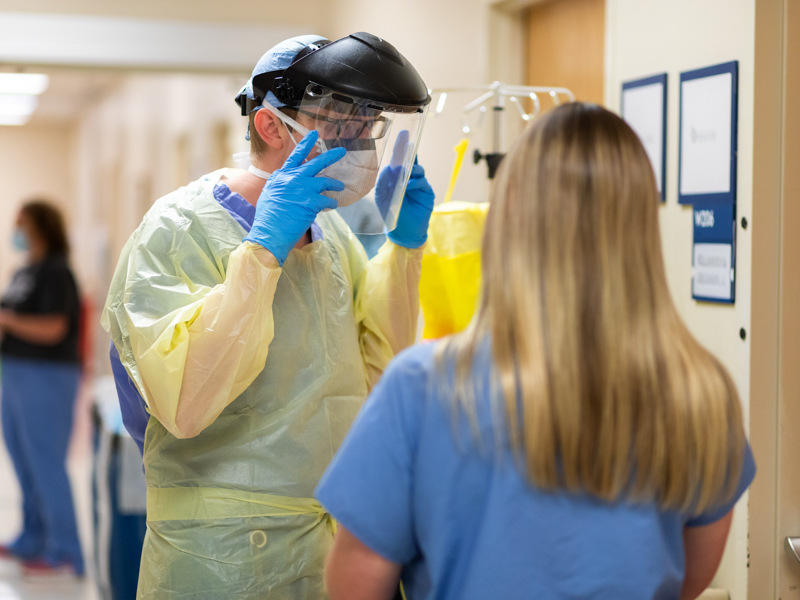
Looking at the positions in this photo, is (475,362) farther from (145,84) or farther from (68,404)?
(145,84)

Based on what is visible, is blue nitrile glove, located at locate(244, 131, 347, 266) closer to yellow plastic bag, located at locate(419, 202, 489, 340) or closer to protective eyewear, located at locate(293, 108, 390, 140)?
protective eyewear, located at locate(293, 108, 390, 140)

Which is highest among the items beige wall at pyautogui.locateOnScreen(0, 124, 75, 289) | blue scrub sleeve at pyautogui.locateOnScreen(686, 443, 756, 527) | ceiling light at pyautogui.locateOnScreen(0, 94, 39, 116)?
ceiling light at pyautogui.locateOnScreen(0, 94, 39, 116)

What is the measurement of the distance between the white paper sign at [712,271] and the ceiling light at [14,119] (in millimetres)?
5129

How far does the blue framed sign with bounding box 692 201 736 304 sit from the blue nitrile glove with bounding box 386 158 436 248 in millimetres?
644

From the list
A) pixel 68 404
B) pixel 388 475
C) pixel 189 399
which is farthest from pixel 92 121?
pixel 388 475

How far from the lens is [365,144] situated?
134 centimetres

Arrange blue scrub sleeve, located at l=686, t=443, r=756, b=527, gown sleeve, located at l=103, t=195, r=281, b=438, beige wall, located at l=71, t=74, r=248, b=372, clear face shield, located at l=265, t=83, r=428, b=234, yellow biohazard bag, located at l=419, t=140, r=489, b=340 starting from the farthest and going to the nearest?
beige wall, located at l=71, t=74, r=248, b=372
yellow biohazard bag, located at l=419, t=140, r=489, b=340
clear face shield, located at l=265, t=83, r=428, b=234
gown sleeve, located at l=103, t=195, r=281, b=438
blue scrub sleeve, located at l=686, t=443, r=756, b=527

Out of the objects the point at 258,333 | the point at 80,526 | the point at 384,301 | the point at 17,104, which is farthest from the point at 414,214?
the point at 17,104

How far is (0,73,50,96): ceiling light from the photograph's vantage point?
482 centimetres

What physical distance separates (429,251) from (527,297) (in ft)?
3.38

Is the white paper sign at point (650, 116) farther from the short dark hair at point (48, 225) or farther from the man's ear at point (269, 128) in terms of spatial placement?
the short dark hair at point (48, 225)

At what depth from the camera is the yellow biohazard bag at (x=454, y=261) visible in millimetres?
1794

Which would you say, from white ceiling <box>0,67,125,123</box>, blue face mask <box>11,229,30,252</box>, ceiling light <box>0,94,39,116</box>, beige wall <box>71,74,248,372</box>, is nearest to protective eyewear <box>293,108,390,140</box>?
blue face mask <box>11,229,30,252</box>

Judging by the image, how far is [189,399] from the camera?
116cm
